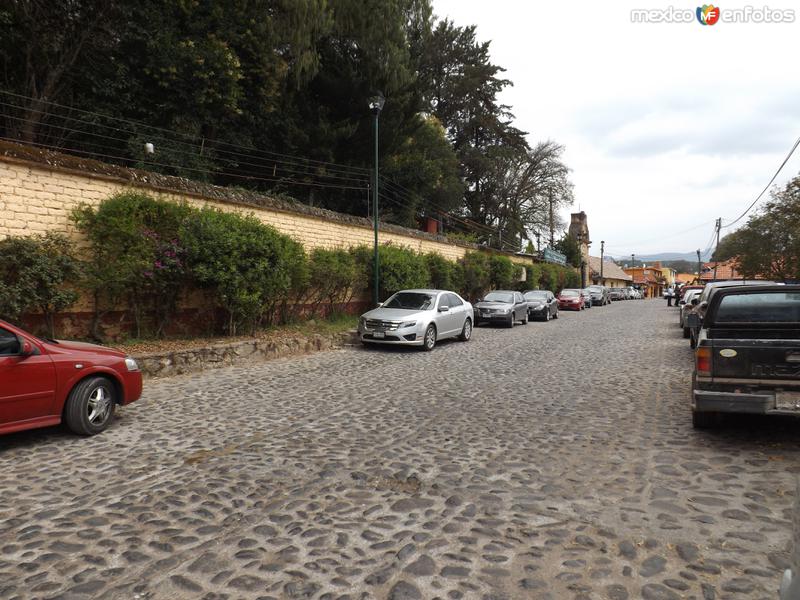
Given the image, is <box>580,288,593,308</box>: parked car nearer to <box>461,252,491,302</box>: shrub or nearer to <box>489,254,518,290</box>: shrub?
<box>489,254,518,290</box>: shrub

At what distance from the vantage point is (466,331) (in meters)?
14.8

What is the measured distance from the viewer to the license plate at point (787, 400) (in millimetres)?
4574

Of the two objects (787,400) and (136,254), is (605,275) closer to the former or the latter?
(136,254)

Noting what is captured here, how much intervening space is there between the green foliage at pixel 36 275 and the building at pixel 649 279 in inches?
3969

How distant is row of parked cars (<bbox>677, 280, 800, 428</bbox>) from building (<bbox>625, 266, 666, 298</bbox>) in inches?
3894

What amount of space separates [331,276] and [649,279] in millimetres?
103597

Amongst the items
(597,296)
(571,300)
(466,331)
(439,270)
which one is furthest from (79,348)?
(597,296)

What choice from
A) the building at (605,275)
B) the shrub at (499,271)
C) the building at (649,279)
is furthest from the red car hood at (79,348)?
the building at (649,279)

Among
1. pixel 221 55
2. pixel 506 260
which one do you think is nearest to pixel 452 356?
pixel 221 55

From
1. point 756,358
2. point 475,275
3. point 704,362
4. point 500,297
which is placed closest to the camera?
point 756,358

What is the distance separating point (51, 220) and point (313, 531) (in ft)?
27.9

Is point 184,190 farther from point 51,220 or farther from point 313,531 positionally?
point 313,531

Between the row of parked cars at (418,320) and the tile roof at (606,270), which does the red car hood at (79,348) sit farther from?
the tile roof at (606,270)

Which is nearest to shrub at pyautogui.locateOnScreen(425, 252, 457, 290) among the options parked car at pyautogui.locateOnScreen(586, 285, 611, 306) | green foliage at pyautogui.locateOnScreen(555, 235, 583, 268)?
parked car at pyautogui.locateOnScreen(586, 285, 611, 306)
